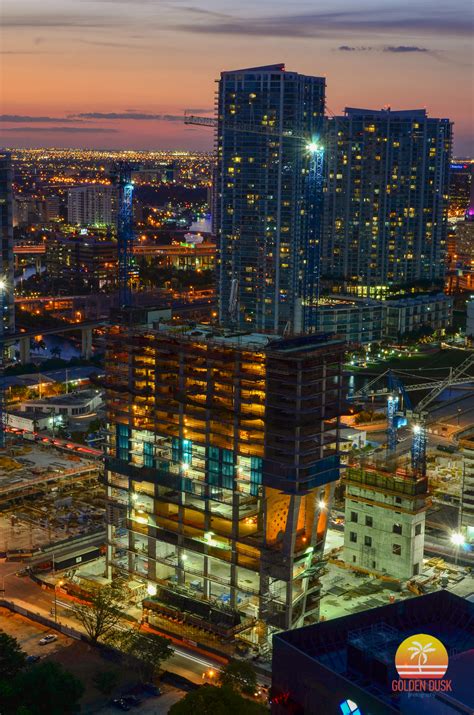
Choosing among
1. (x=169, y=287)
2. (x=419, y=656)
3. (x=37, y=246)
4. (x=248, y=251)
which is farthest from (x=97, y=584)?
(x=37, y=246)

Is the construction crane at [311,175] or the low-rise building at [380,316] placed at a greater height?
the construction crane at [311,175]

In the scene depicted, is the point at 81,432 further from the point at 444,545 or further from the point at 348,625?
the point at 348,625

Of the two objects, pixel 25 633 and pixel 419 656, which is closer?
pixel 419 656

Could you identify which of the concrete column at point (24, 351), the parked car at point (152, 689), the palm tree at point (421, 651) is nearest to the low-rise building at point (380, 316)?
the concrete column at point (24, 351)

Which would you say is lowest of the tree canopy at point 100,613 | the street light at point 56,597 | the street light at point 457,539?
the street light at point 56,597

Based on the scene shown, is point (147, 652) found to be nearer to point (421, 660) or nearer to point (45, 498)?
point (421, 660)

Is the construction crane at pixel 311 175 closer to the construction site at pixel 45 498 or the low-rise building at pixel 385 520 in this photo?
the construction site at pixel 45 498

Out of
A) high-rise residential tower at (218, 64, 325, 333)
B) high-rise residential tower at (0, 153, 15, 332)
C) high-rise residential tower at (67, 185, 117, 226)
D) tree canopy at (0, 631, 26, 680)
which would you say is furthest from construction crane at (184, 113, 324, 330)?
high-rise residential tower at (67, 185, 117, 226)
